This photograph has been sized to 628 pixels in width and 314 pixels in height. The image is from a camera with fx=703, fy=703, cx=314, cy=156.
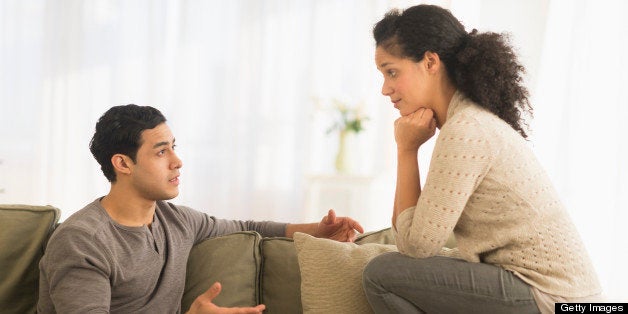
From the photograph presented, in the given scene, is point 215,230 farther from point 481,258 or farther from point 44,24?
point 44,24

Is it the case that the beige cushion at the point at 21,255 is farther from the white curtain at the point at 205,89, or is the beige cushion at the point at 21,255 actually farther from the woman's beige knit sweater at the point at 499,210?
the white curtain at the point at 205,89

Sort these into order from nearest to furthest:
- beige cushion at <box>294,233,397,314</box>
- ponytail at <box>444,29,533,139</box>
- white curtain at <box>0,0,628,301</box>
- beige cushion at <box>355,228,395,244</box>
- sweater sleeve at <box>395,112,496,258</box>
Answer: sweater sleeve at <box>395,112,496,258</box> → ponytail at <box>444,29,533,139</box> → beige cushion at <box>294,233,397,314</box> → beige cushion at <box>355,228,395,244</box> → white curtain at <box>0,0,628,301</box>

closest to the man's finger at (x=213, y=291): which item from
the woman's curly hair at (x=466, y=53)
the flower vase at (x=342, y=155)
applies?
the woman's curly hair at (x=466, y=53)

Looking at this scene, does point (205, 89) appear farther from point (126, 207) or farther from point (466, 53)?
point (466, 53)

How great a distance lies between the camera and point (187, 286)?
2.23 meters

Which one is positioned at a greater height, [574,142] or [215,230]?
[574,142]

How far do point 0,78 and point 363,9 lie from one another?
8.67 feet

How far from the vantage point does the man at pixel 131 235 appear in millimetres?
1890

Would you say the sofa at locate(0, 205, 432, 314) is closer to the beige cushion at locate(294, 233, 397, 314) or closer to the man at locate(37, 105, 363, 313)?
the beige cushion at locate(294, 233, 397, 314)

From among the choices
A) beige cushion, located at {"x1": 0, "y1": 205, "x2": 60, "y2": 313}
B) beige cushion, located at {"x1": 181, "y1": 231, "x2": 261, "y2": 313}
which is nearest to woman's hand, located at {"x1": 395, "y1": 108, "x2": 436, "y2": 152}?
beige cushion, located at {"x1": 181, "y1": 231, "x2": 261, "y2": 313}

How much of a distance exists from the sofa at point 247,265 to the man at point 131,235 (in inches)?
4.2

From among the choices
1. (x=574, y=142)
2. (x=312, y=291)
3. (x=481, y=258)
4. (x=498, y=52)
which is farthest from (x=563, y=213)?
(x=574, y=142)

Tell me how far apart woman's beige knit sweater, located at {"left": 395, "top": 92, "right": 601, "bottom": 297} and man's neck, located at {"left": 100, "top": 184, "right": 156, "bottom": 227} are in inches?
33.1

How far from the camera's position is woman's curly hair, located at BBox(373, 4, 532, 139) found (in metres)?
Result: 1.88
